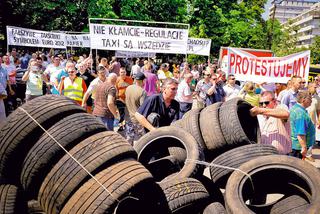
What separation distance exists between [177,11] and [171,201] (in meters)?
35.9

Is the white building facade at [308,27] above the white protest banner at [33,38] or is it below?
above

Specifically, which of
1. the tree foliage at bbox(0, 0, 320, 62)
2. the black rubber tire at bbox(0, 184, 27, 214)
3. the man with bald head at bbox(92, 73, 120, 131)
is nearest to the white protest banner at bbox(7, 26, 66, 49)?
the man with bald head at bbox(92, 73, 120, 131)

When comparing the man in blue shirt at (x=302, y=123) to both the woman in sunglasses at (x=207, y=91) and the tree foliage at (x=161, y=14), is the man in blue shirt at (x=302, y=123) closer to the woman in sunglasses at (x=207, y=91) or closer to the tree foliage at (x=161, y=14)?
the woman in sunglasses at (x=207, y=91)

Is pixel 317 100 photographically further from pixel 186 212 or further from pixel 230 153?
pixel 186 212

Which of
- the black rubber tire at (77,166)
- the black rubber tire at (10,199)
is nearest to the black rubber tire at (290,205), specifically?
the black rubber tire at (77,166)

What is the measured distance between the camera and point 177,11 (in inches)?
1532

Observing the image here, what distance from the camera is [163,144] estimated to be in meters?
6.29

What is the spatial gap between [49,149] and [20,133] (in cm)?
43

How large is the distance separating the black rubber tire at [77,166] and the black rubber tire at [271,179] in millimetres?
1339

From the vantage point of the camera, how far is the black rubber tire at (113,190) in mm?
3998

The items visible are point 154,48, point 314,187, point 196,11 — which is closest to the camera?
point 314,187

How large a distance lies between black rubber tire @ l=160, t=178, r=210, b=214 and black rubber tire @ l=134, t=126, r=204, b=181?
0.70 metres

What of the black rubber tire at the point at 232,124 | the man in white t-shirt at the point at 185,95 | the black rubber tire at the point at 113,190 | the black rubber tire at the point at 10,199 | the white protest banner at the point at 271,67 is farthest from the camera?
the white protest banner at the point at 271,67

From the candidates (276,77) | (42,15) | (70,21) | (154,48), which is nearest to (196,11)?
(70,21)
